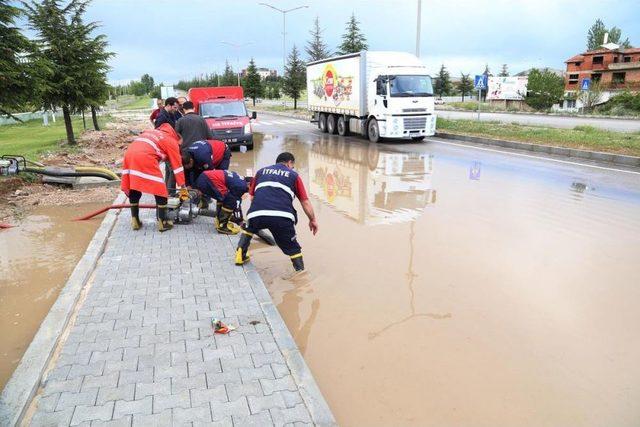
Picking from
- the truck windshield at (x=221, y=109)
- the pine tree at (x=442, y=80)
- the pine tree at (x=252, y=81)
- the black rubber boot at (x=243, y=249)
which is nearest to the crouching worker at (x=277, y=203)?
the black rubber boot at (x=243, y=249)

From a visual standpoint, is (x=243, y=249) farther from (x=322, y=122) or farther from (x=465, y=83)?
(x=465, y=83)

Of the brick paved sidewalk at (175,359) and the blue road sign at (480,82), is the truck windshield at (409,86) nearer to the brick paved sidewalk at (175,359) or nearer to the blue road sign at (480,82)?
the blue road sign at (480,82)

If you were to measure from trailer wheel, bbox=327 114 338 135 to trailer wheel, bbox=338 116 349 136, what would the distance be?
0.68 m

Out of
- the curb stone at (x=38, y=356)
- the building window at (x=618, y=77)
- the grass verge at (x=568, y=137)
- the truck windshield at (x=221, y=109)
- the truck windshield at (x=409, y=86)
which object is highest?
the building window at (x=618, y=77)

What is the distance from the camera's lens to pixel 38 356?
3404 mm

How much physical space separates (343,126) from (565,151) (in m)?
9.79

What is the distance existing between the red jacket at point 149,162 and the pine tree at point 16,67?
4806 millimetres

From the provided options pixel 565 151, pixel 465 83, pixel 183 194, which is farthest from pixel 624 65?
pixel 183 194

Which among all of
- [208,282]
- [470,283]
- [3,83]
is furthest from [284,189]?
[3,83]

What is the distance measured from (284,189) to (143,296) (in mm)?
1755

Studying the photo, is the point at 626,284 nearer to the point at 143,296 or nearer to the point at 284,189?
the point at 284,189

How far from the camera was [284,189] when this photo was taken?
5.14 m

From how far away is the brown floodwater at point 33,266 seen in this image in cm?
418

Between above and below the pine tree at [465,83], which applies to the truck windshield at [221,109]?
below
